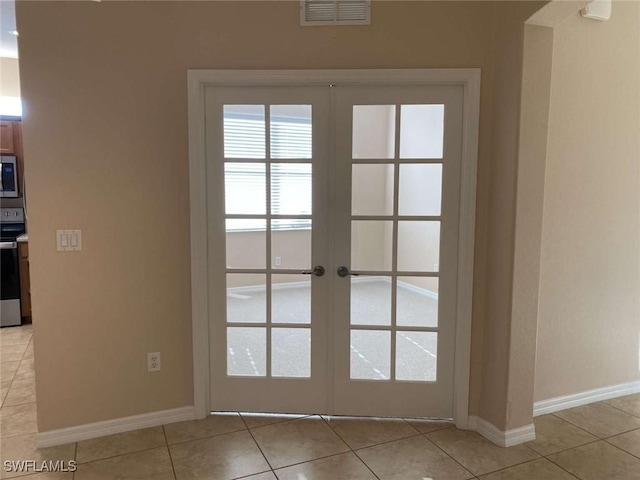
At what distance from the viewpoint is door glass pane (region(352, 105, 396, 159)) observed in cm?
260

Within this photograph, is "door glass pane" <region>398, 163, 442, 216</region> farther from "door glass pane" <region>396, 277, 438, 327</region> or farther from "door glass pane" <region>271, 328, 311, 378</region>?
"door glass pane" <region>271, 328, 311, 378</region>

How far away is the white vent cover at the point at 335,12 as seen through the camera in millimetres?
2482

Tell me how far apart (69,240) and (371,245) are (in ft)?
5.60

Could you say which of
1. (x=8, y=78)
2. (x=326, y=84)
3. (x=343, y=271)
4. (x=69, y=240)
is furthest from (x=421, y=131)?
(x=8, y=78)

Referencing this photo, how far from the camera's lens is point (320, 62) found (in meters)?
2.52

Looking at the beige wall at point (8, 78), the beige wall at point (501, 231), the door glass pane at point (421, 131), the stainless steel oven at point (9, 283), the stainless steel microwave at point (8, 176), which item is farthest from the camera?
the beige wall at point (8, 78)

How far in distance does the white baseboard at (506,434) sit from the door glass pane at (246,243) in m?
1.63

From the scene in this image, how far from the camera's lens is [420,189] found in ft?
8.67

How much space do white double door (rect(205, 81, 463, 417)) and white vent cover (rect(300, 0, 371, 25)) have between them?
0.35m

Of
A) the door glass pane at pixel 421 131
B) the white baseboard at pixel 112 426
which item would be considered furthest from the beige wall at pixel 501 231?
the white baseboard at pixel 112 426

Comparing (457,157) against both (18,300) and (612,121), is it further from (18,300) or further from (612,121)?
(18,300)

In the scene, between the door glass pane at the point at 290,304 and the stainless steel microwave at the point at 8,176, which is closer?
the door glass pane at the point at 290,304

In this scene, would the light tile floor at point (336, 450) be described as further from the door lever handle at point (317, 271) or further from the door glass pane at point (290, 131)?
the door glass pane at point (290, 131)

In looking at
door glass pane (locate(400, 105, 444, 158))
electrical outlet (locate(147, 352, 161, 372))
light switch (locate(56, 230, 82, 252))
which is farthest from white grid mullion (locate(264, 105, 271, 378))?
light switch (locate(56, 230, 82, 252))
